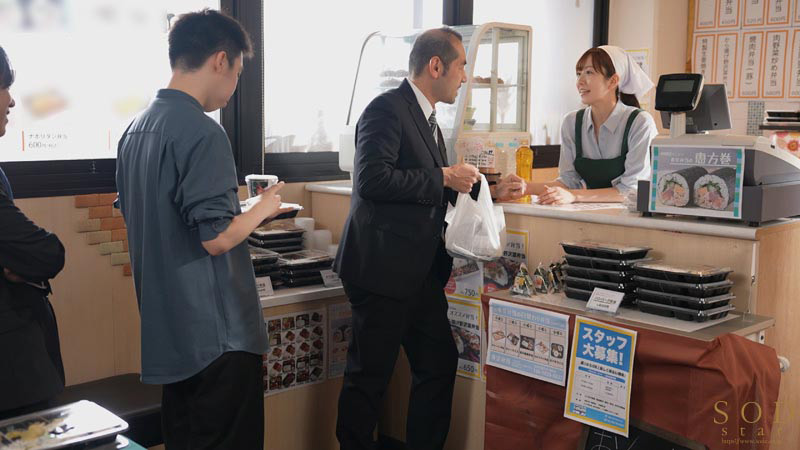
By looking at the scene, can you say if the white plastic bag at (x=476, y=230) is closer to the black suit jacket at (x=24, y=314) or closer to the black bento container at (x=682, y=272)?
the black bento container at (x=682, y=272)

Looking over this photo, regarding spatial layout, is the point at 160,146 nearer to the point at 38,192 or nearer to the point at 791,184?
the point at 38,192

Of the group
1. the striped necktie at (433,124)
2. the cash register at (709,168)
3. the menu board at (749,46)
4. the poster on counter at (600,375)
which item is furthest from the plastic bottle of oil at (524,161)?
the menu board at (749,46)

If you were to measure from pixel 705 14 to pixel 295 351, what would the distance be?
13.6ft

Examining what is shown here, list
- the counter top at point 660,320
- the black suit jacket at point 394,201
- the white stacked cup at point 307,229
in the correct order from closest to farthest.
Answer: the counter top at point 660,320, the black suit jacket at point 394,201, the white stacked cup at point 307,229

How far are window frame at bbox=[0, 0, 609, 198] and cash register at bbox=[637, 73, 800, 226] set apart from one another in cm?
175

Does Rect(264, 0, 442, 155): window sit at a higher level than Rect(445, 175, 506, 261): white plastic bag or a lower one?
higher

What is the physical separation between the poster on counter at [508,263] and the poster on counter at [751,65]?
3.36 meters

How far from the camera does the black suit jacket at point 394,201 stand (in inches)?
101

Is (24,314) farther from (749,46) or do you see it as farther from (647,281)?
(749,46)

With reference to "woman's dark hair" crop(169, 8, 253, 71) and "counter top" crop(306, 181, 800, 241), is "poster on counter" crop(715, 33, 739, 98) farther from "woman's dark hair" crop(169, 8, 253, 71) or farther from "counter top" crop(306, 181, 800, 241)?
"woman's dark hair" crop(169, 8, 253, 71)

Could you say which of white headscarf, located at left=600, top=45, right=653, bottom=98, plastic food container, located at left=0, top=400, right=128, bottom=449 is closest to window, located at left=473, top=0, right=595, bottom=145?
white headscarf, located at left=600, top=45, right=653, bottom=98

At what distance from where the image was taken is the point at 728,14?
18.0 feet

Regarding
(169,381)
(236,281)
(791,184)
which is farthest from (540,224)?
(169,381)

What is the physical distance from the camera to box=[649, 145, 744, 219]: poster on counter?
226 centimetres
